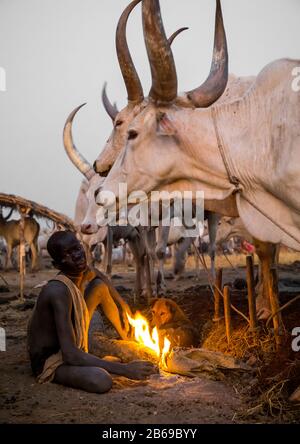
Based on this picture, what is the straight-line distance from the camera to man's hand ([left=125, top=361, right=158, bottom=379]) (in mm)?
3805

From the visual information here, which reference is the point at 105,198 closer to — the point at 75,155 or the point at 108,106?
the point at 108,106

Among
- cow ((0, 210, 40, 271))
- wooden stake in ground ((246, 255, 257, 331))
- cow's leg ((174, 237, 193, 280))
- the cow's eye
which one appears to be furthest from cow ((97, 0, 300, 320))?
cow ((0, 210, 40, 271))

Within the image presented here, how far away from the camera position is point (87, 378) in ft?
11.8

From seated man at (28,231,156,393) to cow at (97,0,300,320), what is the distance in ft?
2.09

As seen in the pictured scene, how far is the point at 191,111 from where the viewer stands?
367 cm

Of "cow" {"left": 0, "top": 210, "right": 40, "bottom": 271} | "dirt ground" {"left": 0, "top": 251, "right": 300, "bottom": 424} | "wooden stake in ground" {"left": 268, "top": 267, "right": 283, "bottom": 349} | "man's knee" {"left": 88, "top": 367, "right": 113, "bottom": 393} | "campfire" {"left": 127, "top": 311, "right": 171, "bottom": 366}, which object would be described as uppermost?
"cow" {"left": 0, "top": 210, "right": 40, "bottom": 271}

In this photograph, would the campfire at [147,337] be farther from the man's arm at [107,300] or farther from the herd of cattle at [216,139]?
the herd of cattle at [216,139]

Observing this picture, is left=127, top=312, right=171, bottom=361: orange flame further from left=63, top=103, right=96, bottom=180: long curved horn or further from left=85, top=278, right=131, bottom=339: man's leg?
left=63, top=103, right=96, bottom=180: long curved horn

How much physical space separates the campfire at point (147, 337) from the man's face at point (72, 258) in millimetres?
1092

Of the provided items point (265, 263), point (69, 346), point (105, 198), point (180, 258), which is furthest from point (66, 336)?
point (180, 258)

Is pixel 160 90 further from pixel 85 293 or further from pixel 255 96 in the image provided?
pixel 85 293

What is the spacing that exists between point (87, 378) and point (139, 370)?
0.45 m

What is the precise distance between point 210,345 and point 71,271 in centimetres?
193

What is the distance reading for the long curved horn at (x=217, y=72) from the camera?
3561 mm
